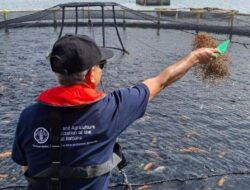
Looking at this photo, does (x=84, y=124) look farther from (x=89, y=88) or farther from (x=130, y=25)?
(x=130, y=25)

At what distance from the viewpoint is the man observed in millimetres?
3039

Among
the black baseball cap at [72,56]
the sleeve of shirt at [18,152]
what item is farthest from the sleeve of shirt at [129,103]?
the sleeve of shirt at [18,152]

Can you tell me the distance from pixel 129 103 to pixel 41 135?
77cm

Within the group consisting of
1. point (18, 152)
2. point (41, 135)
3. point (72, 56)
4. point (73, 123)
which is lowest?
point (18, 152)

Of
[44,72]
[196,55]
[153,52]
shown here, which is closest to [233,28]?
[153,52]

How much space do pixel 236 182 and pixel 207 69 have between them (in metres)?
2.88

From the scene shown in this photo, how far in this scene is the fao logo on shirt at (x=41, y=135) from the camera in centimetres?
306

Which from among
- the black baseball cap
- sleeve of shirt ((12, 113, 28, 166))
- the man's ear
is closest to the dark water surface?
sleeve of shirt ((12, 113, 28, 166))

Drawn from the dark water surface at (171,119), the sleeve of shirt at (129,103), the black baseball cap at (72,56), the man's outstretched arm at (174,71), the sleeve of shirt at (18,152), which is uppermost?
the black baseball cap at (72,56)

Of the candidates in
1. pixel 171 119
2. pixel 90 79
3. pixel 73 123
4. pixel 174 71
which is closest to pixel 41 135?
pixel 73 123

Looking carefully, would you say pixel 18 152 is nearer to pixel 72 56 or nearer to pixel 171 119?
pixel 72 56

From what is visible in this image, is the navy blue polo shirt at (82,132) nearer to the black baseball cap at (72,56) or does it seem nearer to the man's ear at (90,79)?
the man's ear at (90,79)

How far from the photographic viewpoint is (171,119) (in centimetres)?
1289

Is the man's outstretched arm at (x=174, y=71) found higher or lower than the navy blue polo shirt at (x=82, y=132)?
higher
